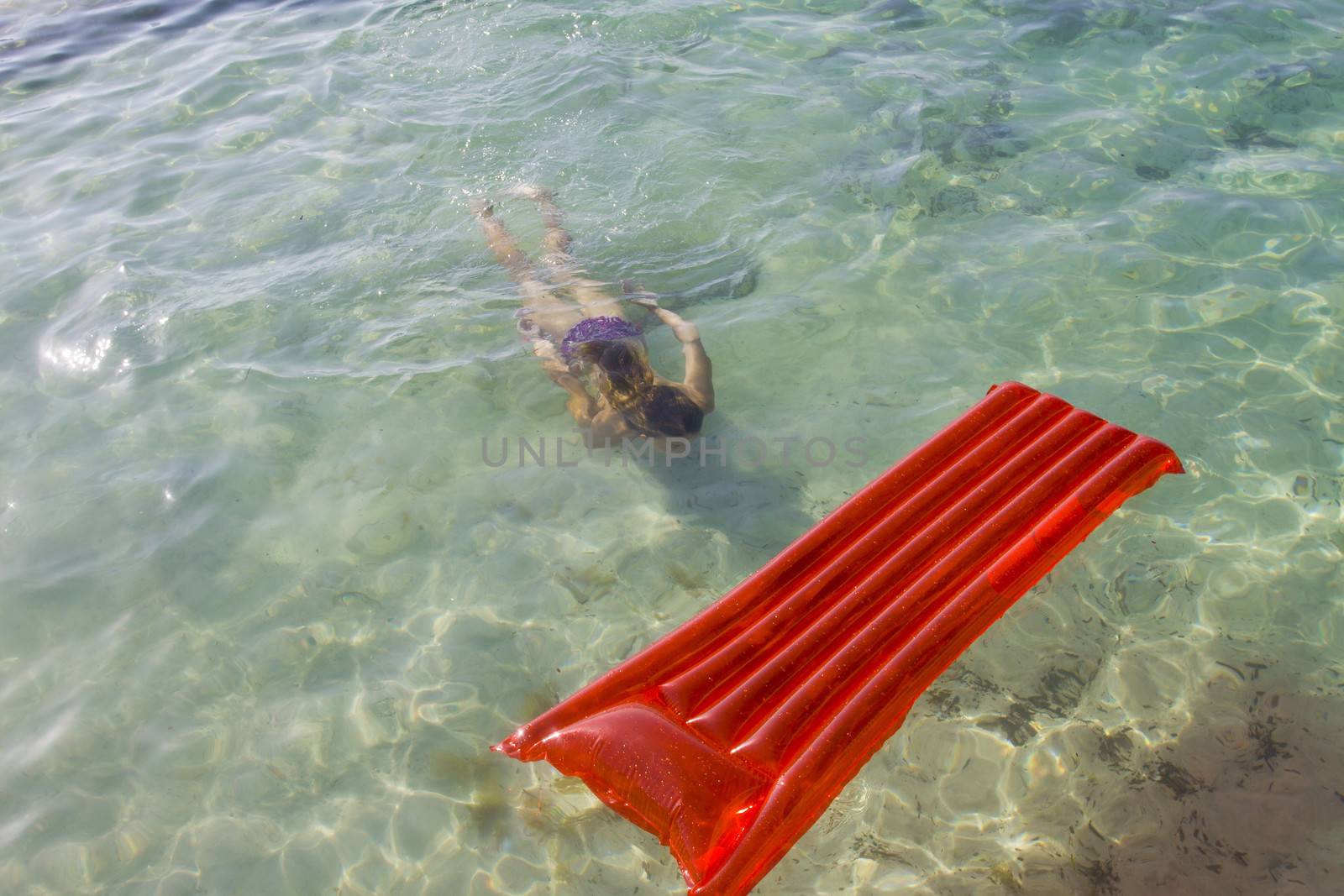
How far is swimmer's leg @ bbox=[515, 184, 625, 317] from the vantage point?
17.1 feet

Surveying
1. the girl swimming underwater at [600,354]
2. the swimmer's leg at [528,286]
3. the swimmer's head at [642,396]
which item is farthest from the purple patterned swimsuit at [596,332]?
the swimmer's head at [642,396]

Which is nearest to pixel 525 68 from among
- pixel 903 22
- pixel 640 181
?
pixel 640 181

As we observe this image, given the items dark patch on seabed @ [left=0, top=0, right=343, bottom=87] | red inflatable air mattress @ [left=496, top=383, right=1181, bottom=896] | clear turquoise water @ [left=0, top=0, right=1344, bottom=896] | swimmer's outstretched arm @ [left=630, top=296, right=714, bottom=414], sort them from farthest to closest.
A: dark patch on seabed @ [left=0, top=0, right=343, bottom=87] → swimmer's outstretched arm @ [left=630, top=296, right=714, bottom=414] → clear turquoise water @ [left=0, top=0, right=1344, bottom=896] → red inflatable air mattress @ [left=496, top=383, right=1181, bottom=896]

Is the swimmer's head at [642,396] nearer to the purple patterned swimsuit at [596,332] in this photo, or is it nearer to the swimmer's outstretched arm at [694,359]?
the swimmer's outstretched arm at [694,359]

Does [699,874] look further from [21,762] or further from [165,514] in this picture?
[165,514]

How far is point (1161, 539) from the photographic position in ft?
12.6

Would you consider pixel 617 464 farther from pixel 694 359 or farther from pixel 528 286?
pixel 528 286

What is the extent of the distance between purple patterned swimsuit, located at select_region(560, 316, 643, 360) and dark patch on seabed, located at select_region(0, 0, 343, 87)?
656 centimetres

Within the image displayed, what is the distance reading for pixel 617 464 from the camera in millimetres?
4496

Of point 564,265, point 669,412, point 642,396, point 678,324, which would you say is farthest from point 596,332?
point 564,265

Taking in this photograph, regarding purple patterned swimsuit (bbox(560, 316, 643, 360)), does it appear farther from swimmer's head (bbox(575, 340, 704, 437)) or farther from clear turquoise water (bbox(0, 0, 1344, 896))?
swimmer's head (bbox(575, 340, 704, 437))

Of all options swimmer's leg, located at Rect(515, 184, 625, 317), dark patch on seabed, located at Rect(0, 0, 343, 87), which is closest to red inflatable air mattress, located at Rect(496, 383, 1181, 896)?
swimmer's leg, located at Rect(515, 184, 625, 317)

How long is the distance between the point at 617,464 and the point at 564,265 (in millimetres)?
1651

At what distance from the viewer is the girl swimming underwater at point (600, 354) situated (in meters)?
4.34
